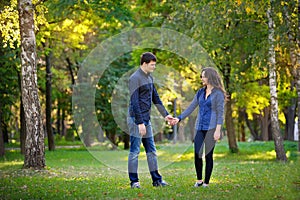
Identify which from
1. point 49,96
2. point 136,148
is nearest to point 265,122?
point 49,96

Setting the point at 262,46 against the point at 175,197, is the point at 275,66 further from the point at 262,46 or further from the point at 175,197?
the point at 175,197

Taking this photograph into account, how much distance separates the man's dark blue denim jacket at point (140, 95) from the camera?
30.0ft

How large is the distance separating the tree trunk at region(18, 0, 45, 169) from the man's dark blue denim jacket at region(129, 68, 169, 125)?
15.9ft

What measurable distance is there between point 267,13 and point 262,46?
1537 mm

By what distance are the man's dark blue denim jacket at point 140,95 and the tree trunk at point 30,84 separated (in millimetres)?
4840

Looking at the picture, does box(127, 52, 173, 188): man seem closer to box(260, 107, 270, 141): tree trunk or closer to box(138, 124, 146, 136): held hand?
box(138, 124, 146, 136): held hand

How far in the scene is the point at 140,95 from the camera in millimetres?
9359

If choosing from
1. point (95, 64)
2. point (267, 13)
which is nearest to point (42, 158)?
point (267, 13)

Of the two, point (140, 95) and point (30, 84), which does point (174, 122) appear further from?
point (30, 84)

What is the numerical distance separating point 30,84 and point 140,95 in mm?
4994

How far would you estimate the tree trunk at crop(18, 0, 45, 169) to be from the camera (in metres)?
13.3

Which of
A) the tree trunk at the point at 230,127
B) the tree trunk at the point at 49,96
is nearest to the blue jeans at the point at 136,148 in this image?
the tree trunk at the point at 230,127

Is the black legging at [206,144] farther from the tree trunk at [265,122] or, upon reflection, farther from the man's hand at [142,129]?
A: the tree trunk at [265,122]

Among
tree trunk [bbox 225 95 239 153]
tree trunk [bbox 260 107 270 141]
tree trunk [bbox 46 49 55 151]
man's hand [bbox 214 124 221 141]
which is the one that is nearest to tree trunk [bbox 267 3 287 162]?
tree trunk [bbox 225 95 239 153]
